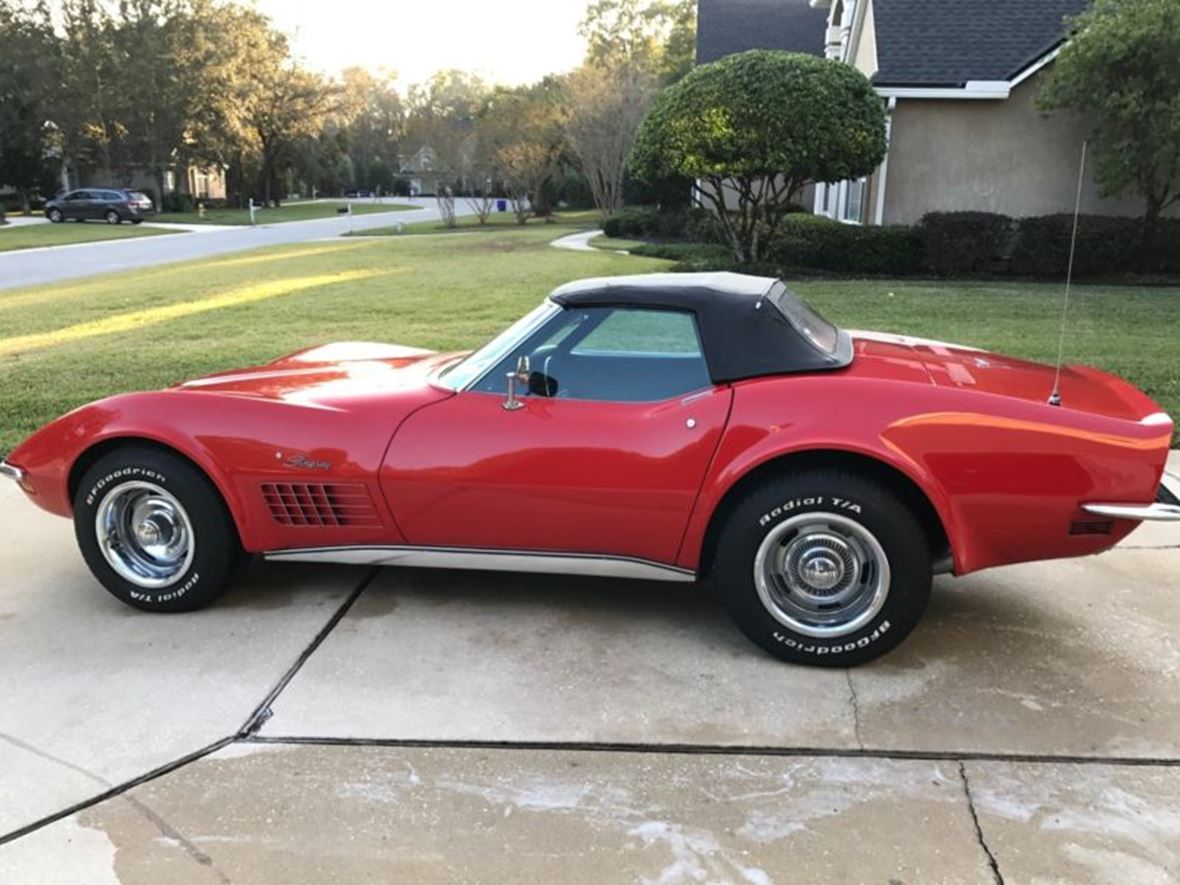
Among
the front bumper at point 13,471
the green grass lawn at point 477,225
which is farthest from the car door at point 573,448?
the green grass lawn at point 477,225

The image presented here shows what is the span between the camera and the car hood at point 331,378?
12.5ft

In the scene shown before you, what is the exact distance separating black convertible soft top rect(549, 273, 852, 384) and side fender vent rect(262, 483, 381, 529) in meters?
1.07

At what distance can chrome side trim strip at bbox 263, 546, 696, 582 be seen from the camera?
352 centimetres

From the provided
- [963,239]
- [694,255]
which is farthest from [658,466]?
[694,255]

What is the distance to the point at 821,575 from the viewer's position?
11.0 feet

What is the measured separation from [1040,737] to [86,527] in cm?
352

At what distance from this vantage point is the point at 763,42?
29266 mm

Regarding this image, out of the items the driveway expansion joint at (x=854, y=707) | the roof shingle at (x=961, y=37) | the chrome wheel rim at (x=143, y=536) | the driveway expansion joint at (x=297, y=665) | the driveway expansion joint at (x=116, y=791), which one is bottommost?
the driveway expansion joint at (x=116, y=791)

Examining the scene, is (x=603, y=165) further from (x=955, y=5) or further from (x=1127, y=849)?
(x=1127, y=849)

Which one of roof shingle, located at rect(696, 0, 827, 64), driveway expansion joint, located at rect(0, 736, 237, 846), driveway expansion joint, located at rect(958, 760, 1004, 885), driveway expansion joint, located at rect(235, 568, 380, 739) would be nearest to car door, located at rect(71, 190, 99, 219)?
roof shingle, located at rect(696, 0, 827, 64)

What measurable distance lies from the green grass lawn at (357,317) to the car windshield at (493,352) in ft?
13.1

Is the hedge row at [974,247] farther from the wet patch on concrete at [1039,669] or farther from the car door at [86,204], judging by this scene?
the car door at [86,204]

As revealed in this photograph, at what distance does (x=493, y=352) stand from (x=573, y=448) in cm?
58

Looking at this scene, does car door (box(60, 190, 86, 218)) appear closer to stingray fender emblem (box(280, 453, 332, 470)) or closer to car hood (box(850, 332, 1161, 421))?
stingray fender emblem (box(280, 453, 332, 470))
